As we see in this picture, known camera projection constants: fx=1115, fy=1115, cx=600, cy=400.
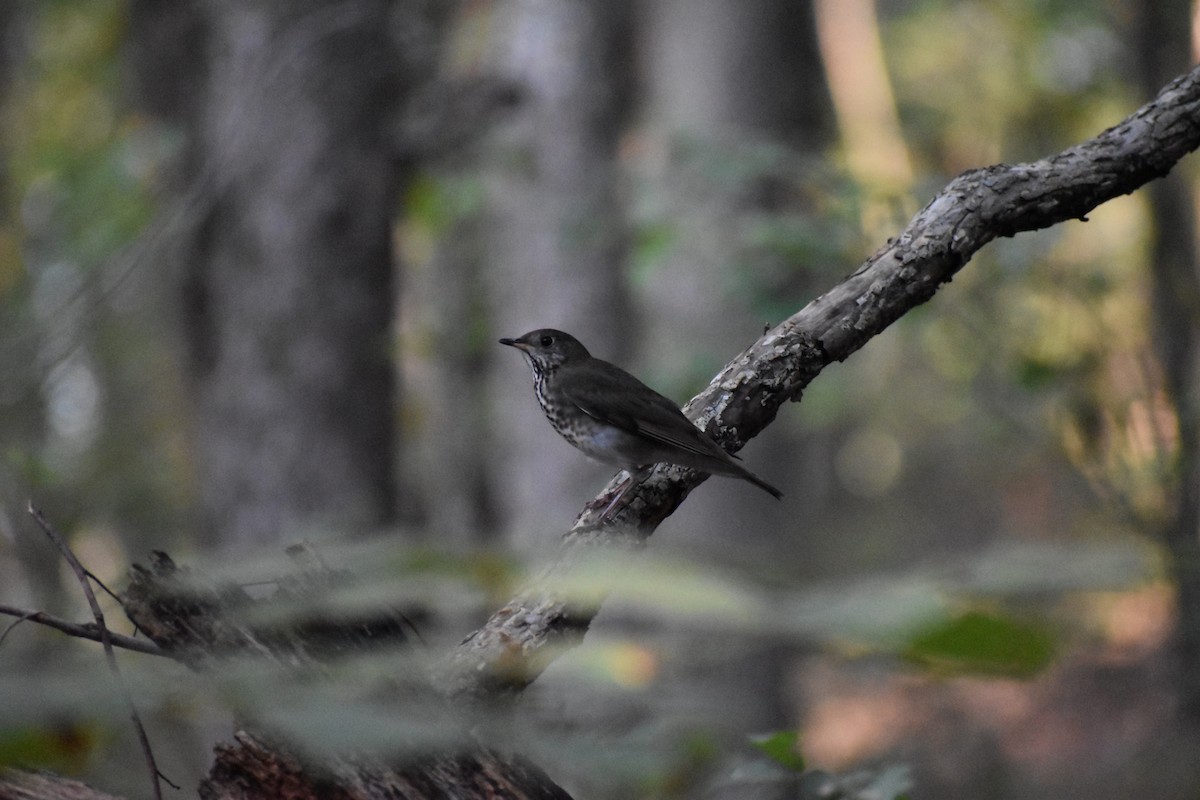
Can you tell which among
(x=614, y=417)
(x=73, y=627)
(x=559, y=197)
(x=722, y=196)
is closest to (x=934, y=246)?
(x=614, y=417)

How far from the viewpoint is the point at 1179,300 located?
21.1 ft

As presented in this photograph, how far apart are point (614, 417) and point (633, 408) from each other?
14 cm

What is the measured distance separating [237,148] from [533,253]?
2712mm

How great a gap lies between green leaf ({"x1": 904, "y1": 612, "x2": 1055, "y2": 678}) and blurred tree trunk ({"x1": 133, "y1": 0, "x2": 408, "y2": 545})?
225 inches

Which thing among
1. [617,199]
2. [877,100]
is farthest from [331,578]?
[877,100]

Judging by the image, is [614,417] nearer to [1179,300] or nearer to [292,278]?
[292,278]

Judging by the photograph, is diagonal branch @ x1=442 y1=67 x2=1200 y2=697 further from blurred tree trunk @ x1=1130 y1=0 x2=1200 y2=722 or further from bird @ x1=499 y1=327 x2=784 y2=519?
blurred tree trunk @ x1=1130 y1=0 x2=1200 y2=722

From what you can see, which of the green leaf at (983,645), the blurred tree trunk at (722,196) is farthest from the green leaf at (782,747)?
the blurred tree trunk at (722,196)

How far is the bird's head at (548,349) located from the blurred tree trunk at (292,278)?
2.03m

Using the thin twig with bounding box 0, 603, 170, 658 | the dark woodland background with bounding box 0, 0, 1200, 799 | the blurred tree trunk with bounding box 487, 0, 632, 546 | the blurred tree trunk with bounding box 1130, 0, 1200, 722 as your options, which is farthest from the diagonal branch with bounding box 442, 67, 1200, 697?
the blurred tree trunk with bounding box 487, 0, 632, 546

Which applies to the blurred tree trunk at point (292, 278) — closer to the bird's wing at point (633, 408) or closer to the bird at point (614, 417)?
the bird at point (614, 417)

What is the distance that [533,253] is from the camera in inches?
333

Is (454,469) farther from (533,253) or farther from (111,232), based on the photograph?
(111,232)

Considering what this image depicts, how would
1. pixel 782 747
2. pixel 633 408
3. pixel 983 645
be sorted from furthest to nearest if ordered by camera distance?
pixel 633 408, pixel 782 747, pixel 983 645
